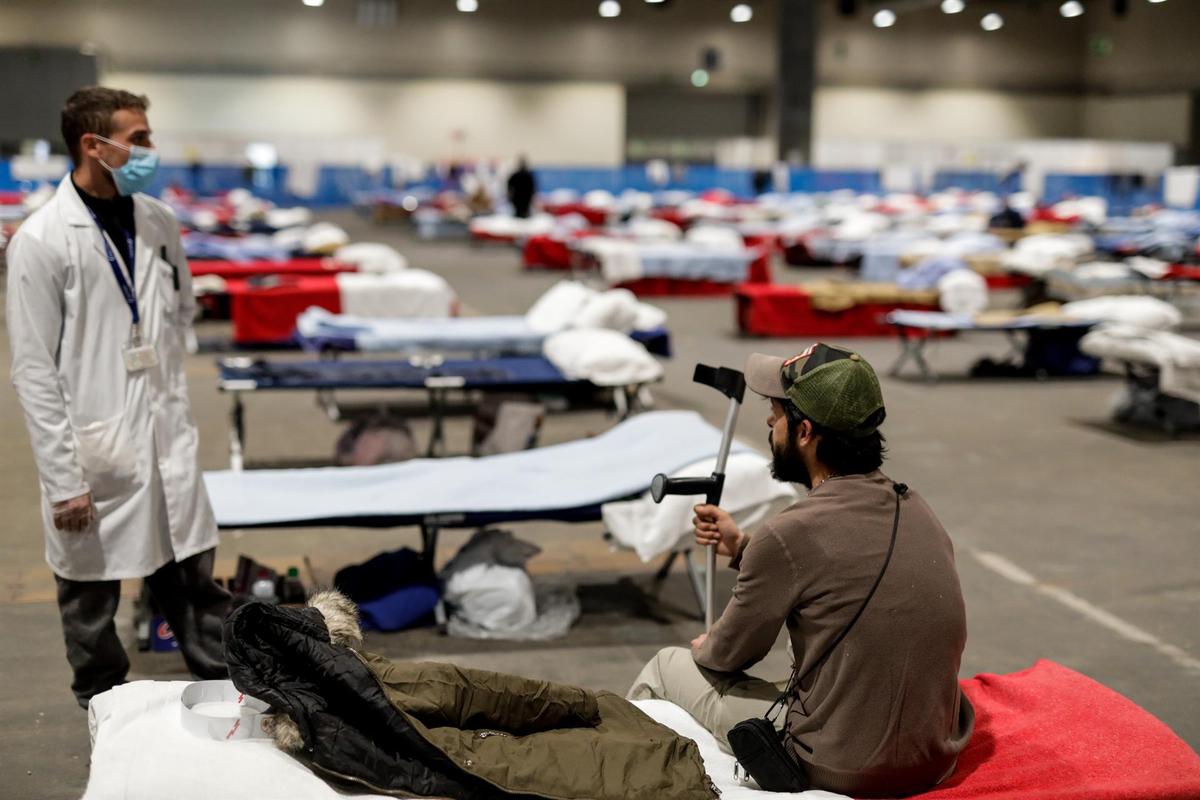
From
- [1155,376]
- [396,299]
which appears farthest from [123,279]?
[396,299]

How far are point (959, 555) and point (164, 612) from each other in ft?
11.7

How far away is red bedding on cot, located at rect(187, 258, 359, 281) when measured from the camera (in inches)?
575

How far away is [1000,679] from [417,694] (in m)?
1.61

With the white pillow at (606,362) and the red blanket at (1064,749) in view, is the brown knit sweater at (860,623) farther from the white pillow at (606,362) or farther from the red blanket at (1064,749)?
the white pillow at (606,362)

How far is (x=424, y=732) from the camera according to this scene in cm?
283

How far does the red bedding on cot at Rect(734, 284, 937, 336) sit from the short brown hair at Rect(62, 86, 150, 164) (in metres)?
10.0

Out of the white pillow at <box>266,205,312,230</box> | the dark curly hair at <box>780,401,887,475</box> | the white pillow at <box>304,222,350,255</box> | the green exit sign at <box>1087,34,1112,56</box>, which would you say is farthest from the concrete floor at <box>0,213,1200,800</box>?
the green exit sign at <box>1087,34,1112,56</box>

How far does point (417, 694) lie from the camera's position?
293 cm

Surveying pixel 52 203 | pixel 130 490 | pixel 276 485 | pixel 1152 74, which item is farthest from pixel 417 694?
pixel 1152 74

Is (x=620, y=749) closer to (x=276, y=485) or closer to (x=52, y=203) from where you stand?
(x=52, y=203)

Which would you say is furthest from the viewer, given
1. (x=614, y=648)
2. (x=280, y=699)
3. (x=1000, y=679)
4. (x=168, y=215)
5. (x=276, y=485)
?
(x=276, y=485)

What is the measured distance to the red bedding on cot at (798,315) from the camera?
13648 mm

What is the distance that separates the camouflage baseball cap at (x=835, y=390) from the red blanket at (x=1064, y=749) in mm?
827

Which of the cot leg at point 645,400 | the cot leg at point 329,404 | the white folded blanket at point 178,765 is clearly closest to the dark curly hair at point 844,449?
the white folded blanket at point 178,765
